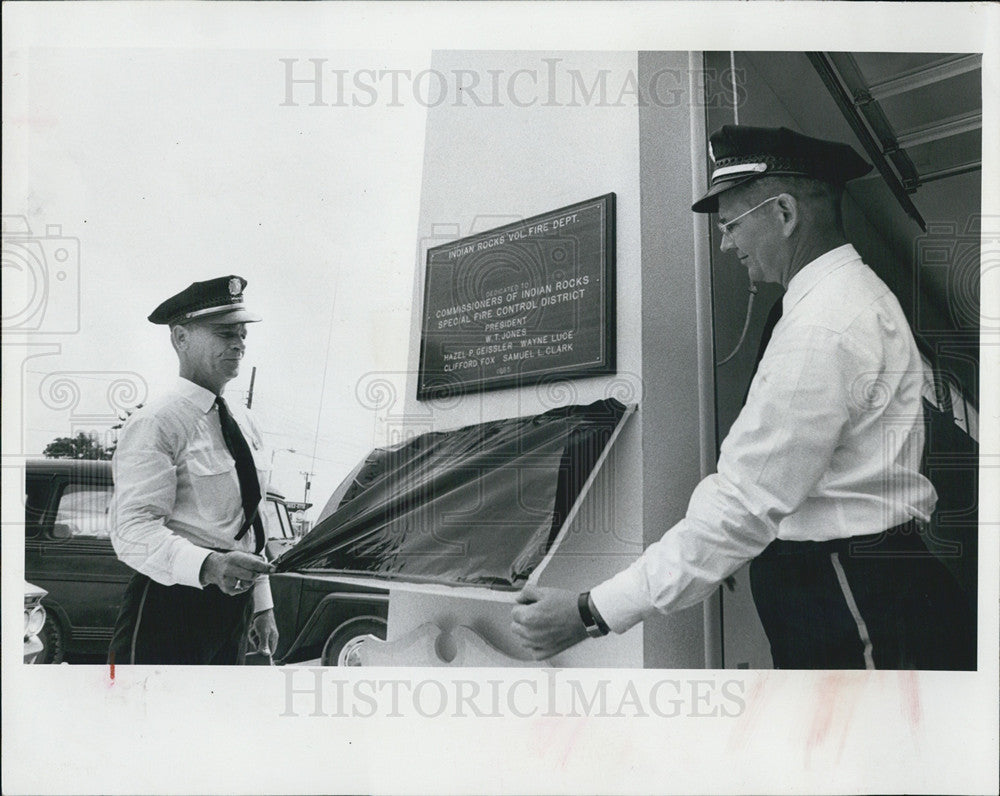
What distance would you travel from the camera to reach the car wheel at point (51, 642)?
290cm

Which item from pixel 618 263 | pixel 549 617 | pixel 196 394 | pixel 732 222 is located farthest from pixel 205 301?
pixel 732 222

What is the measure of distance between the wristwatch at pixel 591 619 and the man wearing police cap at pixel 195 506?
91 cm

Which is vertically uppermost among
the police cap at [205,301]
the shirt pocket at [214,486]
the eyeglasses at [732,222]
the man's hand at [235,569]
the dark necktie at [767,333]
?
the eyeglasses at [732,222]

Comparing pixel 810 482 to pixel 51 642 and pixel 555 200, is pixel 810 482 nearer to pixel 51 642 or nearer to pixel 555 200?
pixel 555 200

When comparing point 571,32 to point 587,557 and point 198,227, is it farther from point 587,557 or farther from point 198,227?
point 587,557

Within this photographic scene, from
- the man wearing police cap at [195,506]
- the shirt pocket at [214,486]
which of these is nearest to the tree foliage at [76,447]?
the man wearing police cap at [195,506]

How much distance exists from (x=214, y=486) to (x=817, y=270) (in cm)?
183

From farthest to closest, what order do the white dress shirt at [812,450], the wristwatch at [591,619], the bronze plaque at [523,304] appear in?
the bronze plaque at [523,304], the wristwatch at [591,619], the white dress shirt at [812,450]

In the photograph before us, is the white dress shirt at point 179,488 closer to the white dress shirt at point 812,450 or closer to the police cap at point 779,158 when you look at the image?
the white dress shirt at point 812,450

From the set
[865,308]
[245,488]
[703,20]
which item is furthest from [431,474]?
[703,20]

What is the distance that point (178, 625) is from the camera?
2.91 metres

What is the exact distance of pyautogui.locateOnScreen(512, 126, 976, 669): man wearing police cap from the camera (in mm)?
2637

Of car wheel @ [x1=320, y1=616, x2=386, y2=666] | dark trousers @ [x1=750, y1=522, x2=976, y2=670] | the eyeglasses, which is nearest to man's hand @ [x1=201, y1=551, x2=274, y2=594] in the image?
car wheel @ [x1=320, y1=616, x2=386, y2=666]

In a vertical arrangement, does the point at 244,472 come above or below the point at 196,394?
below
